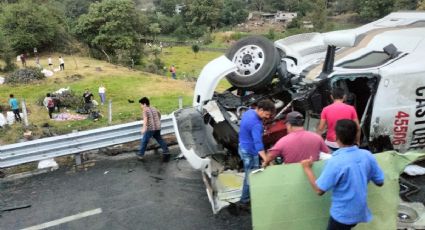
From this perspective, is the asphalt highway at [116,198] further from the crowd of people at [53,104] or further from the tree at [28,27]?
the tree at [28,27]

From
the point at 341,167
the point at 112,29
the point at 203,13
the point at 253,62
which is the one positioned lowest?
the point at 203,13

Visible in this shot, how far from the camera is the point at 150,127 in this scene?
806cm

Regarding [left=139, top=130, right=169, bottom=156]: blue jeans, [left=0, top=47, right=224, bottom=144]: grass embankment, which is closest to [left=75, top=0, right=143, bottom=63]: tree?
[left=0, top=47, right=224, bottom=144]: grass embankment

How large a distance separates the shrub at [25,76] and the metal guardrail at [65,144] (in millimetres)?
16114

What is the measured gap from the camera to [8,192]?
283 inches

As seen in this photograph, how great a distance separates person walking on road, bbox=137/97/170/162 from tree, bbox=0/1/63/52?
1075 inches

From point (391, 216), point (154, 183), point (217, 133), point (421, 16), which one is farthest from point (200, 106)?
point (421, 16)

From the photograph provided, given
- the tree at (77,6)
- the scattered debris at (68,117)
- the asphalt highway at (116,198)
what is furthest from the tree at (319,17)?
the asphalt highway at (116,198)

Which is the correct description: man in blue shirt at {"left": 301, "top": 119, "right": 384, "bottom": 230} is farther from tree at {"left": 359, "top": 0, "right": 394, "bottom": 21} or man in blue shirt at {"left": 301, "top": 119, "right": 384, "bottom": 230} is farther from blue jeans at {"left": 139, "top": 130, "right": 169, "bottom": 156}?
tree at {"left": 359, "top": 0, "right": 394, "bottom": 21}

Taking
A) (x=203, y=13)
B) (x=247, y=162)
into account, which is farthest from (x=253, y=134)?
(x=203, y=13)

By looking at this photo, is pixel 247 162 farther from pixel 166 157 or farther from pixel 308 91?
pixel 166 157

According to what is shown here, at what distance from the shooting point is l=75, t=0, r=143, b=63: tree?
114 feet

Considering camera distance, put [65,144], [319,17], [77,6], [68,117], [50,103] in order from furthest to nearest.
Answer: [77,6] < [319,17] < [50,103] < [68,117] < [65,144]

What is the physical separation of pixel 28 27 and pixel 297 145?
3262 cm
